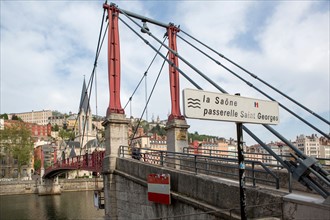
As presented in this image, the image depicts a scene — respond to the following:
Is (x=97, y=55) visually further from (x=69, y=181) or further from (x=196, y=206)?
(x=69, y=181)

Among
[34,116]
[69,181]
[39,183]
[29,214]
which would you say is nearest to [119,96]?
[29,214]

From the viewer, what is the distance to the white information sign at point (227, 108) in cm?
387

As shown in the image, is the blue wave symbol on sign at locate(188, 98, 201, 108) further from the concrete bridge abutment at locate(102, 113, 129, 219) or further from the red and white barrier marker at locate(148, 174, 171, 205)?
the concrete bridge abutment at locate(102, 113, 129, 219)

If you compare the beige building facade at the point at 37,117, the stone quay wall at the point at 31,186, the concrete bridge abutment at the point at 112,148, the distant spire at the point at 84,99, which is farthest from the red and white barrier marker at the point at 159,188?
the beige building facade at the point at 37,117

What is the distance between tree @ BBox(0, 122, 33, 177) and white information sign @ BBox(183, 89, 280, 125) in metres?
68.5

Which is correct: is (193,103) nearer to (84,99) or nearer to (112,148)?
(112,148)

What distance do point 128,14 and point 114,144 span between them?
20.9 feet

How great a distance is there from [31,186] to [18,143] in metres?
11.6

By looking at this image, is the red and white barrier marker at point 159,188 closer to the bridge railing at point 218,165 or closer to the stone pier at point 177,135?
the bridge railing at point 218,165

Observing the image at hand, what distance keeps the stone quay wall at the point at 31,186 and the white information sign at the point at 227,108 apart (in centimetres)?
5463

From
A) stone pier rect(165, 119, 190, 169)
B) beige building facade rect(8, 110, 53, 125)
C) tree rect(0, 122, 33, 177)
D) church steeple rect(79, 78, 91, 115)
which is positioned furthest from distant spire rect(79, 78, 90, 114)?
beige building facade rect(8, 110, 53, 125)

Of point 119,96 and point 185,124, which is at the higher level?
point 119,96

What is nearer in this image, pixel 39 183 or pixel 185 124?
pixel 185 124

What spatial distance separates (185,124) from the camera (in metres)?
16.0
